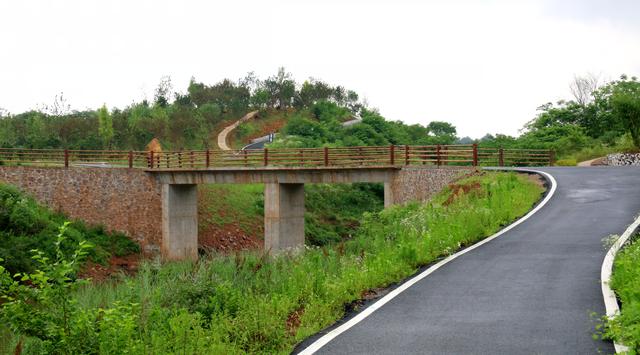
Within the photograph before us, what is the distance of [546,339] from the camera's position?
8.66 meters

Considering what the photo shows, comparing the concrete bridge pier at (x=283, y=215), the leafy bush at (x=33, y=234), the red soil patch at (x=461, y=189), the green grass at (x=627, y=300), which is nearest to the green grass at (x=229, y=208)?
the leafy bush at (x=33, y=234)

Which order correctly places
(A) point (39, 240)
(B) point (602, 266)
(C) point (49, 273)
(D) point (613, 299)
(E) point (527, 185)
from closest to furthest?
(C) point (49, 273)
(D) point (613, 299)
(B) point (602, 266)
(E) point (527, 185)
(A) point (39, 240)

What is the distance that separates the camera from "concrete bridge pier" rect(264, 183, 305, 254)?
36469mm

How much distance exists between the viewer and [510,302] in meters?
10.6

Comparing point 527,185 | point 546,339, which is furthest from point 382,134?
point 546,339

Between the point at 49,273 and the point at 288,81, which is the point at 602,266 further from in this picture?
the point at 288,81

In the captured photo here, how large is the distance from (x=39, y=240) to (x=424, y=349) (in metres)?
30.0

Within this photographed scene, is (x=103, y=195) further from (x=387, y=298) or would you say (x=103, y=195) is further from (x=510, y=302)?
(x=510, y=302)

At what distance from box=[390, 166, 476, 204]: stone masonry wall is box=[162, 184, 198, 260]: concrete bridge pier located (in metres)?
15.1

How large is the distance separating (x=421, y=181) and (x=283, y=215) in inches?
338

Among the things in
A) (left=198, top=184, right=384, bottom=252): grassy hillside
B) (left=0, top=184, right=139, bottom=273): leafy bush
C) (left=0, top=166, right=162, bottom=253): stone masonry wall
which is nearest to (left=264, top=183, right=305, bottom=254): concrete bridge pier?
(left=198, top=184, right=384, bottom=252): grassy hillside

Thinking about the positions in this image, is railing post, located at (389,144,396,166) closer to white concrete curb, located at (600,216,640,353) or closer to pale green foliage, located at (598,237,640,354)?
white concrete curb, located at (600,216,640,353)

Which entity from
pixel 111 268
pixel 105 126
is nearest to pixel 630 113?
pixel 111 268

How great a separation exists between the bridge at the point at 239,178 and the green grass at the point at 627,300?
1827cm
